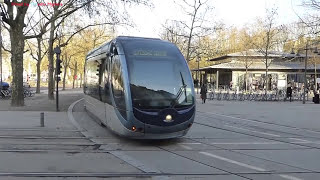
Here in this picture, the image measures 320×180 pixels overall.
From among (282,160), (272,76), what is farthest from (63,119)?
(272,76)

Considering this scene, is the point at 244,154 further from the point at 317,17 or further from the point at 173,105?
the point at 317,17

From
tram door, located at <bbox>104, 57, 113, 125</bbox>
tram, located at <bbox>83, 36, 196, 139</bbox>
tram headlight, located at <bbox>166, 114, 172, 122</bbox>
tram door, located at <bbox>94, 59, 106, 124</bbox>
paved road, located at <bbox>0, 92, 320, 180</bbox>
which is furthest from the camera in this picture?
tram door, located at <bbox>94, 59, 106, 124</bbox>

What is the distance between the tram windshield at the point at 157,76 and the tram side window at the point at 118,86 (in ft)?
1.07

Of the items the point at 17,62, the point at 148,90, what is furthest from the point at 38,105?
the point at 148,90

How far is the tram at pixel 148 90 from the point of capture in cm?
997

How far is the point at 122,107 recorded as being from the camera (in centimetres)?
1018

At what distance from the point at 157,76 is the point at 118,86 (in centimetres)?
114

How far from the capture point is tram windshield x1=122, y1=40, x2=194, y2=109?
10.1 meters

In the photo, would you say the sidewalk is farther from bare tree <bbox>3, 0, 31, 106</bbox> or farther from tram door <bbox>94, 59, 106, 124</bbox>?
tram door <bbox>94, 59, 106, 124</bbox>

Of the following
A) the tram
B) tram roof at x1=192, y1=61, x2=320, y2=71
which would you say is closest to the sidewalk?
the tram

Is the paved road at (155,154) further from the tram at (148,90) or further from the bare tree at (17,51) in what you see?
the bare tree at (17,51)

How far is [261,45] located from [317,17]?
110 ft

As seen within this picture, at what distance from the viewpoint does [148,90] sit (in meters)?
10.2

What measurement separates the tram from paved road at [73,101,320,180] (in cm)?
59
